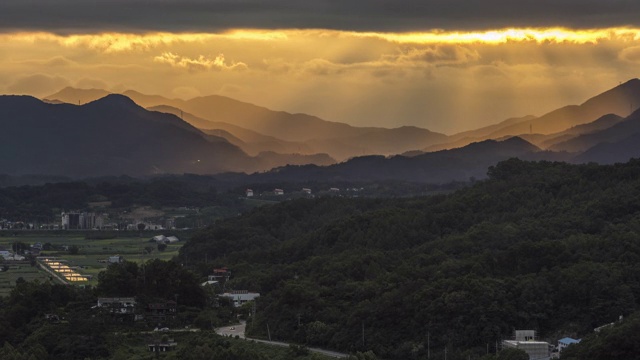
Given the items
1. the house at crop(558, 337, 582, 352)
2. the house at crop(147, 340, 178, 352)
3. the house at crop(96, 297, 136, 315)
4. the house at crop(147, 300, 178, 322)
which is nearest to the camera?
the house at crop(558, 337, 582, 352)

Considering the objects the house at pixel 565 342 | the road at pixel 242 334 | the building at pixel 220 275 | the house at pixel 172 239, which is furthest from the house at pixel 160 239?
the house at pixel 565 342

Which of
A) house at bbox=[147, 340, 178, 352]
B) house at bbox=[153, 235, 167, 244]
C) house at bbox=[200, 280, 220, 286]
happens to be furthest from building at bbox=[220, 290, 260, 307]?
house at bbox=[153, 235, 167, 244]

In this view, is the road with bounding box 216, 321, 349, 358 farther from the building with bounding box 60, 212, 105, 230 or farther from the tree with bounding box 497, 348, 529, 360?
the building with bounding box 60, 212, 105, 230

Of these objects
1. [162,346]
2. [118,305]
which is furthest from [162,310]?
[162,346]

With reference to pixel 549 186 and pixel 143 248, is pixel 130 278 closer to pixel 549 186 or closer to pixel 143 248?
pixel 549 186

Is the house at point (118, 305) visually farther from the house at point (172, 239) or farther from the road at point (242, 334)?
the house at point (172, 239)

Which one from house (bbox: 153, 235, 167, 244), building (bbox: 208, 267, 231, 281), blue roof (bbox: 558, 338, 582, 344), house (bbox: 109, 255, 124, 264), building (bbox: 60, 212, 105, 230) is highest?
building (bbox: 60, 212, 105, 230)
